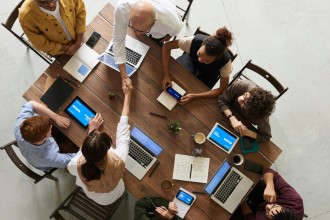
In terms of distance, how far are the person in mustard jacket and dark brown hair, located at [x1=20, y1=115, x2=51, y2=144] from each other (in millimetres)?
719

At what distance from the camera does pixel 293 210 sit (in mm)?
2418

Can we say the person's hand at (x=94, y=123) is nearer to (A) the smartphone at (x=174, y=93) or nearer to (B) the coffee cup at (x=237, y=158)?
(A) the smartphone at (x=174, y=93)

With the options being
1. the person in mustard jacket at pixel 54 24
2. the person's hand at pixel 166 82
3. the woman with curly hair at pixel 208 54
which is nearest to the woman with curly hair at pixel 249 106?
the woman with curly hair at pixel 208 54

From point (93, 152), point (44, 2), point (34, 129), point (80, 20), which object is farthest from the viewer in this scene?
point (80, 20)

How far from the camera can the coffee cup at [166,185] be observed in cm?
246

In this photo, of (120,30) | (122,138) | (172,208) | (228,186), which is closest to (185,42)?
(120,30)

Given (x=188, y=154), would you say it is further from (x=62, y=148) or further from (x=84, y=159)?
(x=62, y=148)

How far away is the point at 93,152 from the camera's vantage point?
6.27 feet

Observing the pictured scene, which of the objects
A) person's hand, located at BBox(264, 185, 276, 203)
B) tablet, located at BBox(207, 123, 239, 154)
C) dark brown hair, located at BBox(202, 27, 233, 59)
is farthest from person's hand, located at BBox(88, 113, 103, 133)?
person's hand, located at BBox(264, 185, 276, 203)

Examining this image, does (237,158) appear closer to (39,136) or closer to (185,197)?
(185,197)

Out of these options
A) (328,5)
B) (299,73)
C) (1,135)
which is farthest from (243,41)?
(1,135)

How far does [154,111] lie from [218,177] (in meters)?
0.77

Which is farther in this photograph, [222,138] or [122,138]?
[222,138]

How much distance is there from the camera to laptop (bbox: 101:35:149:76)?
2.66 metres
